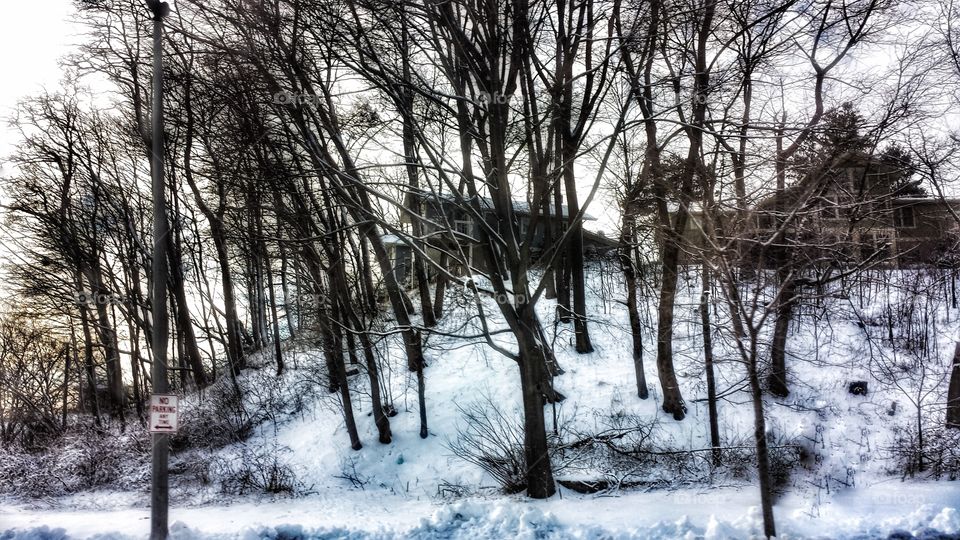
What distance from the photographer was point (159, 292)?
7.34m

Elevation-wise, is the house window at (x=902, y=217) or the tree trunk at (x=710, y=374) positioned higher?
the house window at (x=902, y=217)

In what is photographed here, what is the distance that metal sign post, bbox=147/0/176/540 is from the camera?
683cm

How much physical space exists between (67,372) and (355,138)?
54.1 feet

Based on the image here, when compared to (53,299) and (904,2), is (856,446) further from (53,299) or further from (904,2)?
(53,299)

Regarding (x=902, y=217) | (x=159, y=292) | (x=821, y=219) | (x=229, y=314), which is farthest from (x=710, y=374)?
(x=229, y=314)

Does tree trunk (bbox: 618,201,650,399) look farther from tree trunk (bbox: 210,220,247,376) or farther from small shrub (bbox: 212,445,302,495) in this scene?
tree trunk (bbox: 210,220,247,376)

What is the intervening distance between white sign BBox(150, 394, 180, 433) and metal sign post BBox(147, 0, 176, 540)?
0.02 meters

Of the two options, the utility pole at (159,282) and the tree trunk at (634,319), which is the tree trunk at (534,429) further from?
the tree trunk at (634,319)

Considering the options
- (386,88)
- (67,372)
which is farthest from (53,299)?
(386,88)

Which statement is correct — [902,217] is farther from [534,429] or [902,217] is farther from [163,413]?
[163,413]

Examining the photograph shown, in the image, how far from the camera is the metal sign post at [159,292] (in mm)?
6828

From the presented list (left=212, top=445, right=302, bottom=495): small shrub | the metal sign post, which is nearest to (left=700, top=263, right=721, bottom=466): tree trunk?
(left=212, top=445, right=302, bottom=495): small shrub

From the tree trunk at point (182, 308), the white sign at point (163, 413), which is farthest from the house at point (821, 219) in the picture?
the tree trunk at point (182, 308)

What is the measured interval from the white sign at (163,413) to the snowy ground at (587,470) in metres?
1.43
